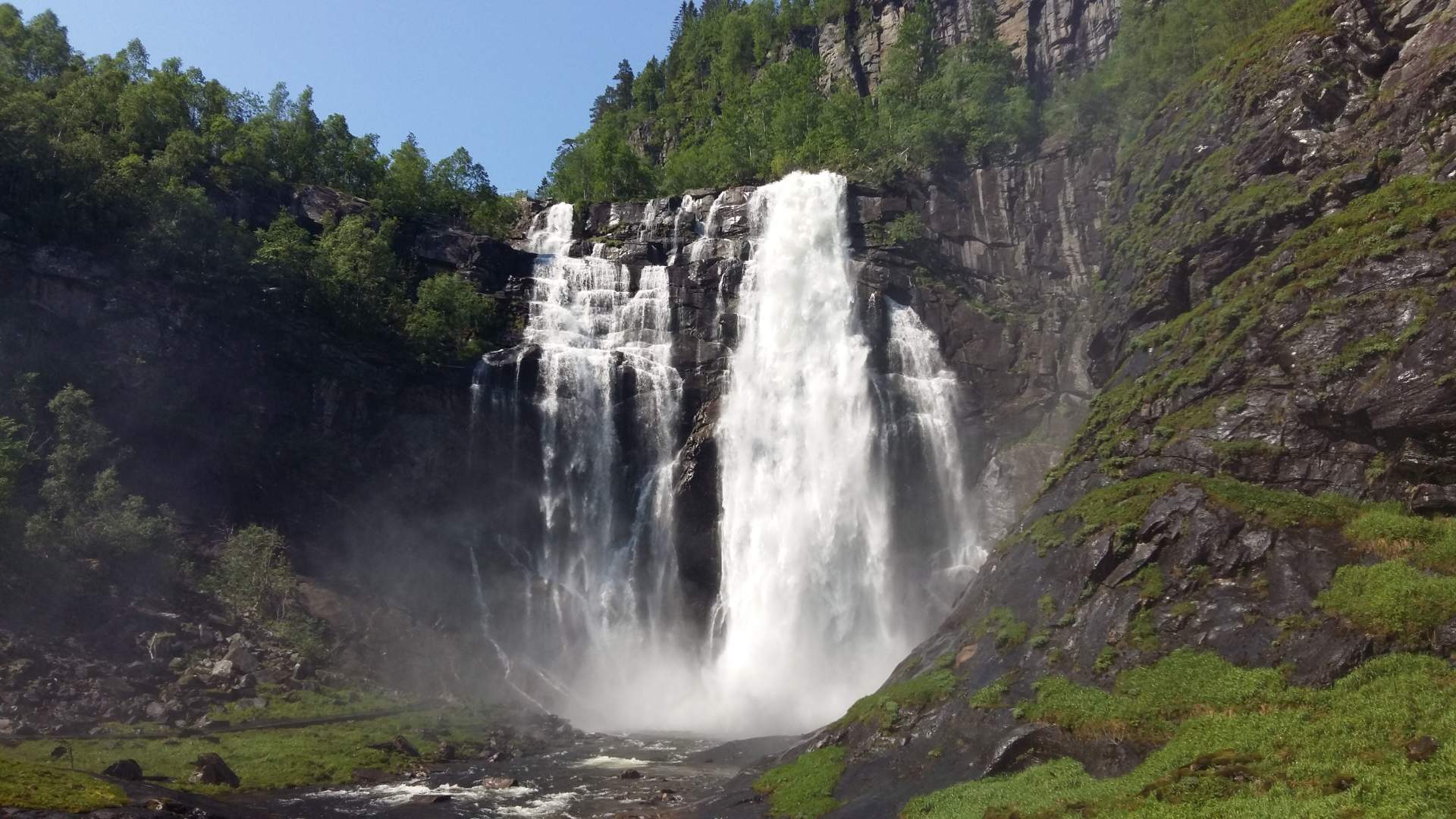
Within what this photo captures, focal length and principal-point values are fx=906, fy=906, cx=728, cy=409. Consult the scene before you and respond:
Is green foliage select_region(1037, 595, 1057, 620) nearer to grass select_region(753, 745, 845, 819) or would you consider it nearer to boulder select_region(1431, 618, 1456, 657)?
Result: grass select_region(753, 745, 845, 819)

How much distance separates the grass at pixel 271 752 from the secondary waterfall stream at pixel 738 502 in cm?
1014

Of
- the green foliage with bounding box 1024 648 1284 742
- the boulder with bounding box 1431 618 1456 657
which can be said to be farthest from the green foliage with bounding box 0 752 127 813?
the boulder with bounding box 1431 618 1456 657

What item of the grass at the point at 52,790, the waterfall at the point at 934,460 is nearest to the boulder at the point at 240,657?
the grass at the point at 52,790

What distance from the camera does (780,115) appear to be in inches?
2876

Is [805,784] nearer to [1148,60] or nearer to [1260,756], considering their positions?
[1260,756]

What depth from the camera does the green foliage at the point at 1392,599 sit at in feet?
55.9

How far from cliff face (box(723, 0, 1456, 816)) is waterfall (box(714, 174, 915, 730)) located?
41.5 ft

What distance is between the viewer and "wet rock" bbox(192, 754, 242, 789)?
24625mm

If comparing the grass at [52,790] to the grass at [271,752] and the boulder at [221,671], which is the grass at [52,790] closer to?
the grass at [271,752]

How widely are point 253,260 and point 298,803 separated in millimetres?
31722

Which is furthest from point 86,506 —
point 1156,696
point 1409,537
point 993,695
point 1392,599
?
point 1409,537

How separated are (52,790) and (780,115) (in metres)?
65.4

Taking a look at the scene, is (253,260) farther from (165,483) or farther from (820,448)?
(820,448)

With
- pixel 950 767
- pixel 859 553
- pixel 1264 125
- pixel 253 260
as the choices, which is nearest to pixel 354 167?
pixel 253 260
